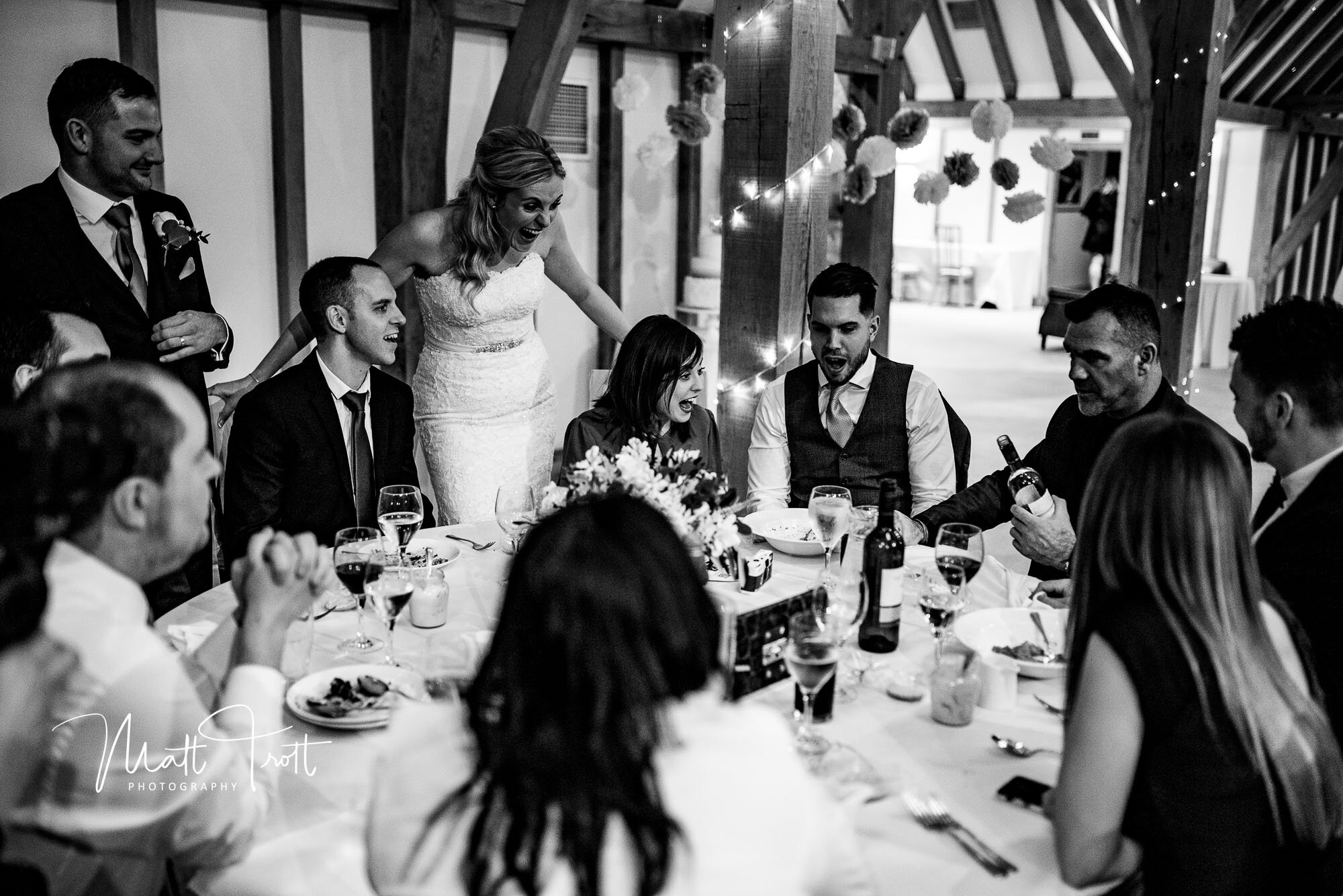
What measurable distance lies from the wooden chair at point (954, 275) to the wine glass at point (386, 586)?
13296 millimetres

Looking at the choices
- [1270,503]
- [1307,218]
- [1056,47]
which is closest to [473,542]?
[1270,503]

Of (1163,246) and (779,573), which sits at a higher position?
(1163,246)

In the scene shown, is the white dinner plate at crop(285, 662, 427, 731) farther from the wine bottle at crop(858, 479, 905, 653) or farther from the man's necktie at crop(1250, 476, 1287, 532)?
the man's necktie at crop(1250, 476, 1287, 532)

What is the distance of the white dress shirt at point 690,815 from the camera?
3.30 feet

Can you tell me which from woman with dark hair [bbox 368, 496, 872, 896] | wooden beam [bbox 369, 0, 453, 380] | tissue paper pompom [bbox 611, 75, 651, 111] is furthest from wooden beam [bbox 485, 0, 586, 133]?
woman with dark hair [bbox 368, 496, 872, 896]

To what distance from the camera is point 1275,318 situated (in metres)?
1.97

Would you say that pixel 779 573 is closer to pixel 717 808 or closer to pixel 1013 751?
pixel 1013 751

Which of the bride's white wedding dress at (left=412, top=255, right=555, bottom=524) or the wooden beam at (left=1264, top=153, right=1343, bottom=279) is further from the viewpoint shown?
the wooden beam at (left=1264, top=153, right=1343, bottom=279)

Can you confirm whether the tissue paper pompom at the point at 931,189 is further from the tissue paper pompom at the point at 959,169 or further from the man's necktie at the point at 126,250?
the man's necktie at the point at 126,250

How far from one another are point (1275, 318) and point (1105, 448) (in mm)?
748

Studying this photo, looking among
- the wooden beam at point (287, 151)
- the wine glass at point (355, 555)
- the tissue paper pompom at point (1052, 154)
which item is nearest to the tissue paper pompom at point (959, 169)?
the tissue paper pompom at point (1052, 154)

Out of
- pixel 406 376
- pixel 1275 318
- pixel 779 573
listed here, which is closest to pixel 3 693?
pixel 779 573

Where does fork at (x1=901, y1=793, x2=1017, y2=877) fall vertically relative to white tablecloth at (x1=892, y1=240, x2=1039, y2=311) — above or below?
below

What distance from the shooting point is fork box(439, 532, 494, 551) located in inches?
100
